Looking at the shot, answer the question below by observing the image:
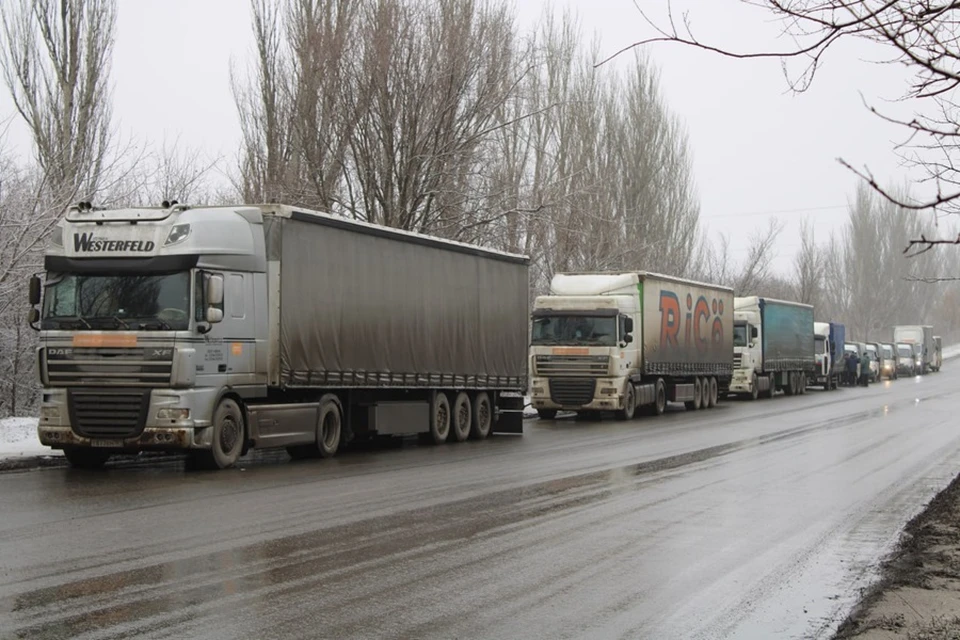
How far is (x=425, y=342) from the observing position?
2198cm

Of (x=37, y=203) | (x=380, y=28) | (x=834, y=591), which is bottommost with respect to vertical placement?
(x=834, y=591)

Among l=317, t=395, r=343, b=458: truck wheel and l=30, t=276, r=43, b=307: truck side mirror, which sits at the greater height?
l=30, t=276, r=43, b=307: truck side mirror

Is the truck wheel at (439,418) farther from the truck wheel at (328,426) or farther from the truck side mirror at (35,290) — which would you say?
the truck side mirror at (35,290)

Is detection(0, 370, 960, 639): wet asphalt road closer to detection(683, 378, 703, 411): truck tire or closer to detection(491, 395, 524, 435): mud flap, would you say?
detection(491, 395, 524, 435): mud flap

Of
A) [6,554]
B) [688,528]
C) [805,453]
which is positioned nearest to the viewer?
[6,554]

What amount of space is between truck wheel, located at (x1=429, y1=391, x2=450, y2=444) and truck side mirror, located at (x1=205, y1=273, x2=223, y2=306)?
6.82 metres

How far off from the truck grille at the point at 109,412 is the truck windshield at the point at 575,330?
15999mm

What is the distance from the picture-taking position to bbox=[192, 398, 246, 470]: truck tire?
16531mm

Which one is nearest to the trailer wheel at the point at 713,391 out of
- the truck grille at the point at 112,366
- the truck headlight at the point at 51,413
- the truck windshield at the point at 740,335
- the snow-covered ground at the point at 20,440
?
the truck windshield at the point at 740,335

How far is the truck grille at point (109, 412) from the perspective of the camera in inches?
626

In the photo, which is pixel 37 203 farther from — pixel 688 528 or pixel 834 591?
pixel 834 591

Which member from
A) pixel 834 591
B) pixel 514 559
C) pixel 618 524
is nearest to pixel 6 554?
pixel 514 559

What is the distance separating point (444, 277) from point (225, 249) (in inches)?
268

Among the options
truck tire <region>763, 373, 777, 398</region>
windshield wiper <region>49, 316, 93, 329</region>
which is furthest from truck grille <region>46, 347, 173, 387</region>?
truck tire <region>763, 373, 777, 398</region>
